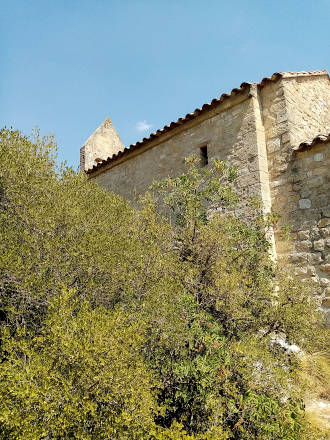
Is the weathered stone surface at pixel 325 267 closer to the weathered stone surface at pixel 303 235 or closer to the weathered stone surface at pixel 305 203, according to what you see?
the weathered stone surface at pixel 303 235

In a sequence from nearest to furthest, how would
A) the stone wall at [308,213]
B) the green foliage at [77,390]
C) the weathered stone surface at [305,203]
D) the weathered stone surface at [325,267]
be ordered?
the green foliage at [77,390] → the weathered stone surface at [325,267] → the stone wall at [308,213] → the weathered stone surface at [305,203]

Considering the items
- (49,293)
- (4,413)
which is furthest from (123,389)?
(49,293)

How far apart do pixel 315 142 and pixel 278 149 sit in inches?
28.9

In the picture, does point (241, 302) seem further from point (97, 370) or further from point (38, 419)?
point (38, 419)

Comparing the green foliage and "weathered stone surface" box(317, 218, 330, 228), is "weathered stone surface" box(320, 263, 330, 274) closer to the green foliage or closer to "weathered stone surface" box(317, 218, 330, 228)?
"weathered stone surface" box(317, 218, 330, 228)

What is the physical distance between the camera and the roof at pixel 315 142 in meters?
5.81

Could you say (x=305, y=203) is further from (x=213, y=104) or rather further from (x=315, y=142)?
(x=213, y=104)

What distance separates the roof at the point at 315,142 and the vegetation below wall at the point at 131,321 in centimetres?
204

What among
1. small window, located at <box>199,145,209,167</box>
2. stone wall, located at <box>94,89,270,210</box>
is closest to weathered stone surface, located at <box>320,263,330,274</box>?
stone wall, located at <box>94,89,270,210</box>

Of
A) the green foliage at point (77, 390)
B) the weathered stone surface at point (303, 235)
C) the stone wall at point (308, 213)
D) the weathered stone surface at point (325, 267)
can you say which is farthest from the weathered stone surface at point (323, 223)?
the green foliage at point (77, 390)

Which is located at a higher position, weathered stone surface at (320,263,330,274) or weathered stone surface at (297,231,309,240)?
weathered stone surface at (297,231,309,240)

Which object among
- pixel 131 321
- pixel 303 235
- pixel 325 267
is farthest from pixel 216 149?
pixel 131 321

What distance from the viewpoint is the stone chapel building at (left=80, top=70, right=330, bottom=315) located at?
19.2 feet

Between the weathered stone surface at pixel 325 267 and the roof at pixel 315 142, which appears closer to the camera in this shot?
the weathered stone surface at pixel 325 267
